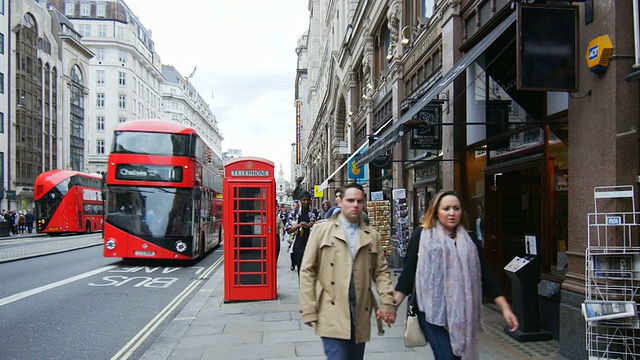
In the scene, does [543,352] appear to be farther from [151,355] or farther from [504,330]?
[151,355]

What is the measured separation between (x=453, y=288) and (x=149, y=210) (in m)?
12.0

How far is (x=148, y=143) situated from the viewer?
544 inches

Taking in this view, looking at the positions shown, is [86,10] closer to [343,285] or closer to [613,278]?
[343,285]

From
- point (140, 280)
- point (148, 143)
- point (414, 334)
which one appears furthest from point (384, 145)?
point (148, 143)

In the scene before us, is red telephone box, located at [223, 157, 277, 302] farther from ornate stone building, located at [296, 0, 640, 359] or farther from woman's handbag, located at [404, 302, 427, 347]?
woman's handbag, located at [404, 302, 427, 347]

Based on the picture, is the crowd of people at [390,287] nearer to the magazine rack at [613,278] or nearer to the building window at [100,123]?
the magazine rack at [613,278]

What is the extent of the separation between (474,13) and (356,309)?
7.26 metres

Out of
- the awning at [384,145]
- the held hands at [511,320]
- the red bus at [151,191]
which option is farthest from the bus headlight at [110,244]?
the held hands at [511,320]

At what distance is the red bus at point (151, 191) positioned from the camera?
45.4 feet

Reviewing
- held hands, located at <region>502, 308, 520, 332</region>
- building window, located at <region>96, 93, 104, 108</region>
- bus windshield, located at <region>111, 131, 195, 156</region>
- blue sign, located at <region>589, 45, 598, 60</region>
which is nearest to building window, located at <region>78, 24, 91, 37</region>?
building window, located at <region>96, 93, 104, 108</region>

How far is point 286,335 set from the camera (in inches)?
254

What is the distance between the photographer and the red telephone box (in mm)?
8922

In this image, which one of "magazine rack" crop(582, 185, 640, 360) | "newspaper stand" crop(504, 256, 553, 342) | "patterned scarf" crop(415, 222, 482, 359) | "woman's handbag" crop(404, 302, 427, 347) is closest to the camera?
"patterned scarf" crop(415, 222, 482, 359)

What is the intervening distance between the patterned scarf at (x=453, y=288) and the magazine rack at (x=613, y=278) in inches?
66.6
